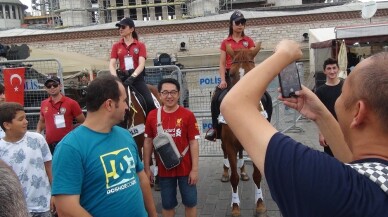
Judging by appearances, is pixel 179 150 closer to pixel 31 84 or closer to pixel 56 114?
pixel 56 114

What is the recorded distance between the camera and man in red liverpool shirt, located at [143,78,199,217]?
173 inches

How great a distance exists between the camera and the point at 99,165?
2.58m

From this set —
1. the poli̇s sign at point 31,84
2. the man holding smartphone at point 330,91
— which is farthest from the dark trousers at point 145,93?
the poli̇s sign at point 31,84

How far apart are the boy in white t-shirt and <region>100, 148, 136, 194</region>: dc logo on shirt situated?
1.46m

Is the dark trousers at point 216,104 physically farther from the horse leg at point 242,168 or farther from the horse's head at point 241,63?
the horse leg at point 242,168

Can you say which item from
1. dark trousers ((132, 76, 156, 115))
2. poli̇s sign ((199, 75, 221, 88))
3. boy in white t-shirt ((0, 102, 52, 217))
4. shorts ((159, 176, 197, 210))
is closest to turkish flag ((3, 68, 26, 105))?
dark trousers ((132, 76, 156, 115))

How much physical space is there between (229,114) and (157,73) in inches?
295

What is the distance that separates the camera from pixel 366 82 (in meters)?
1.28

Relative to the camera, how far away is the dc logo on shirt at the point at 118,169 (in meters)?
2.62

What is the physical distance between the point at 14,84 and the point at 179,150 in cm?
479

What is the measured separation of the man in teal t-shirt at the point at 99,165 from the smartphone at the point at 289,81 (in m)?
1.45

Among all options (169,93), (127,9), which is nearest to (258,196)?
(169,93)

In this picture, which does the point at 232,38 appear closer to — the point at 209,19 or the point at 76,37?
the point at 209,19

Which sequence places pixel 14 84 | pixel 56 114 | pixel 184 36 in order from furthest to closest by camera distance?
pixel 184 36, pixel 14 84, pixel 56 114
